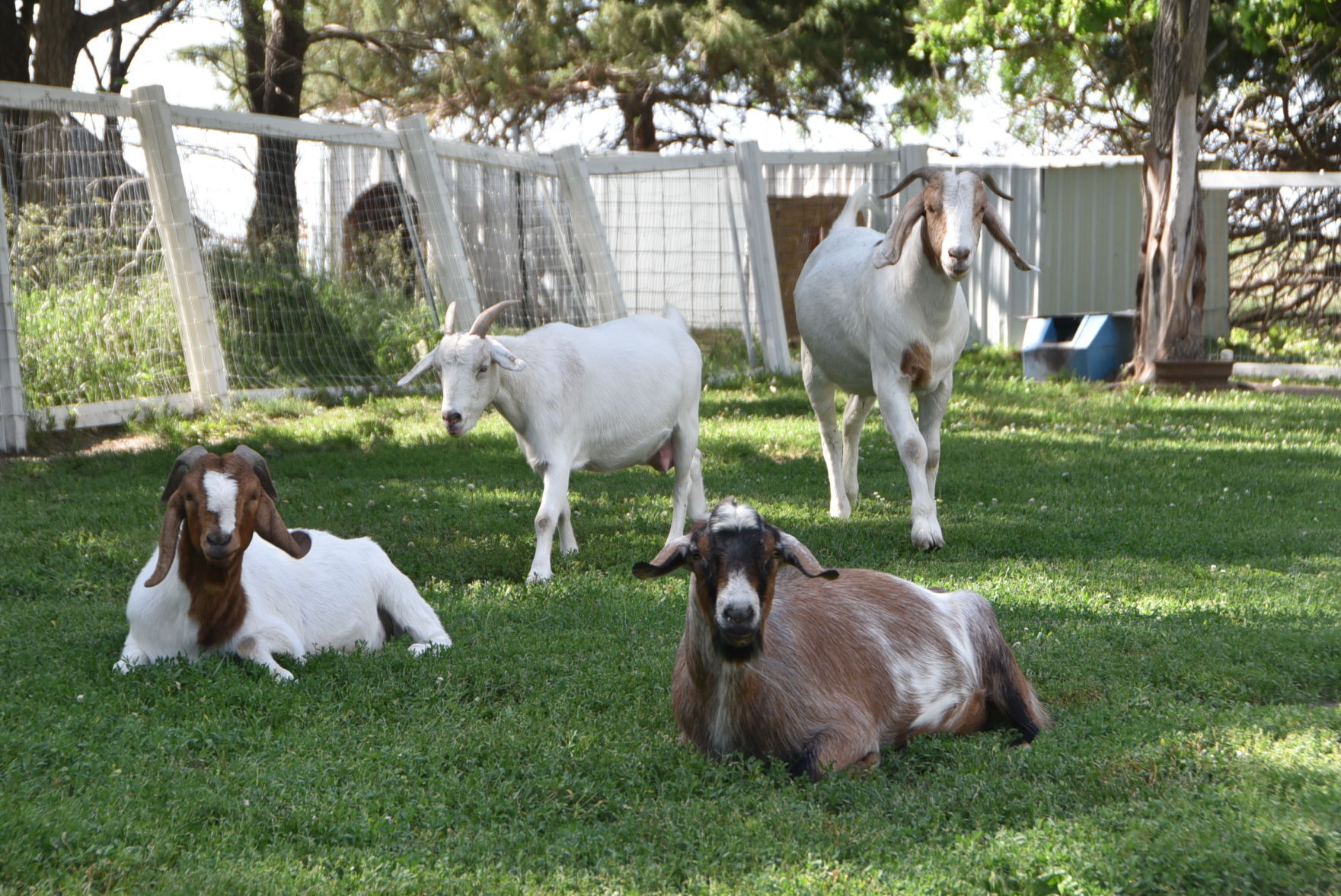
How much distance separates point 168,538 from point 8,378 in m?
6.14

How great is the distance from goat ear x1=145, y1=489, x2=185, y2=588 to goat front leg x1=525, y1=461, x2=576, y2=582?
7.12 feet

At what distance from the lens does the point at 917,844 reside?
344 cm

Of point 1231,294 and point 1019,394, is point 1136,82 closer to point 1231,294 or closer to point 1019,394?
point 1231,294

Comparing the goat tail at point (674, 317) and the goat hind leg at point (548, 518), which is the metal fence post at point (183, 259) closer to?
the goat tail at point (674, 317)

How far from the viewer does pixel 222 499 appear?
4.73 meters

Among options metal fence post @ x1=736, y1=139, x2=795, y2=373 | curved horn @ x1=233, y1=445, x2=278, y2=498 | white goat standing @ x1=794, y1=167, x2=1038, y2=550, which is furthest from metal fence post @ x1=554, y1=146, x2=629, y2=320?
curved horn @ x1=233, y1=445, x2=278, y2=498

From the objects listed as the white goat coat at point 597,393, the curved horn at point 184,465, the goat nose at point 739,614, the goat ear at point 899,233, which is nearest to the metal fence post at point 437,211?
the white goat coat at point 597,393

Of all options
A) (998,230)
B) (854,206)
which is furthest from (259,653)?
(854,206)

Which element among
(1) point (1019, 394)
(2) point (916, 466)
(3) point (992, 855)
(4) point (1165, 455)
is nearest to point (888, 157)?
(1) point (1019, 394)

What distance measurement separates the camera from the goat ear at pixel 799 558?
153 inches

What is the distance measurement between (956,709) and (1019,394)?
386 inches

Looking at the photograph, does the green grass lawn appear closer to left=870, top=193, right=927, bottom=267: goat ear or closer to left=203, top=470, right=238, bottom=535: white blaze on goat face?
left=203, top=470, right=238, bottom=535: white blaze on goat face

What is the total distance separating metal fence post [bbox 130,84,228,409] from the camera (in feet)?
37.4

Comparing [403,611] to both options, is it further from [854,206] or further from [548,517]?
[854,206]
